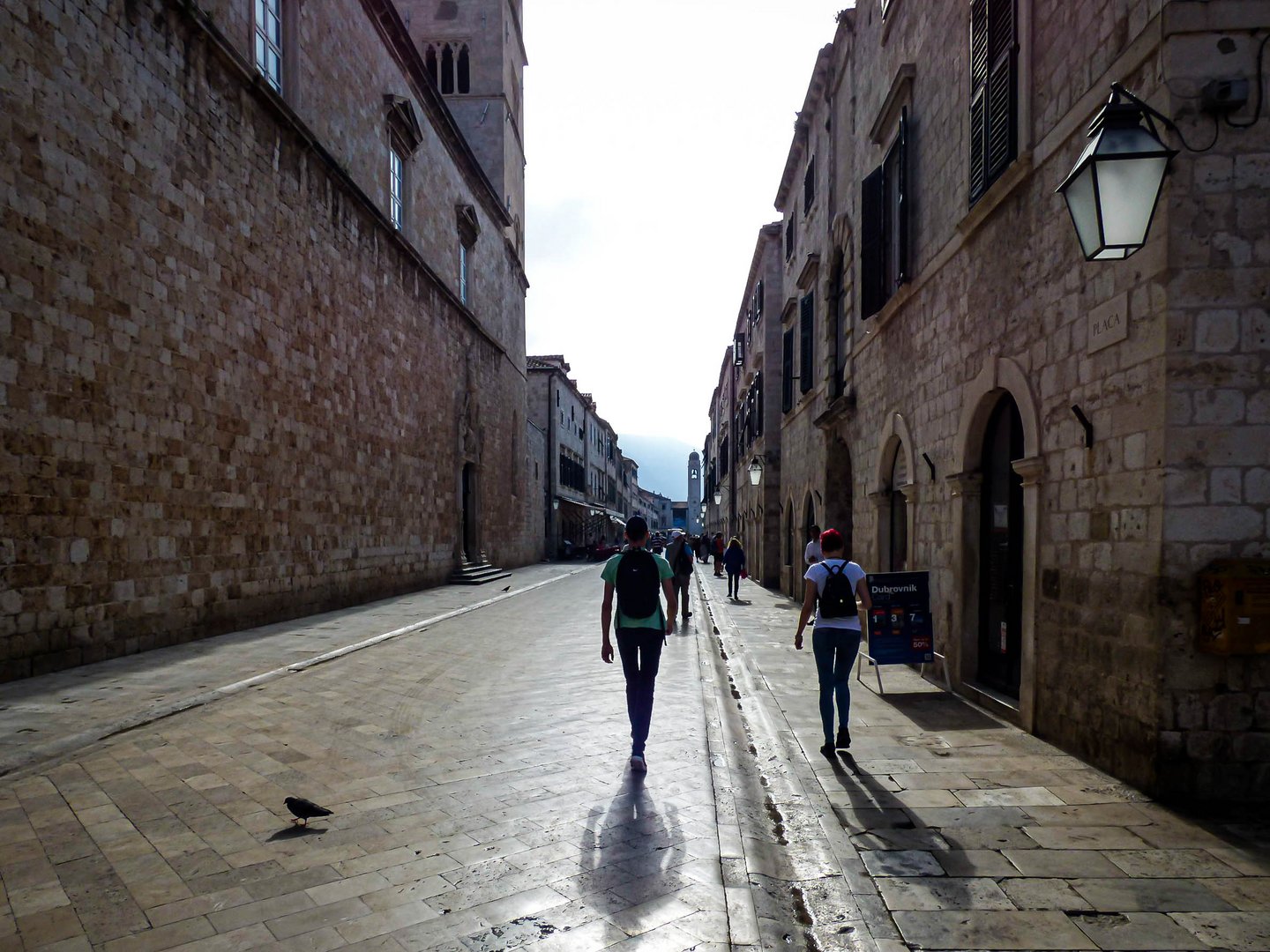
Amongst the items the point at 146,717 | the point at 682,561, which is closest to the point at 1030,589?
the point at 146,717

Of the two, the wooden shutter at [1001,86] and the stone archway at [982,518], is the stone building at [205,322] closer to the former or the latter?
the stone archway at [982,518]

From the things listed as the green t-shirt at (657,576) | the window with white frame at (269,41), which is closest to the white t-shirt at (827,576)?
the green t-shirt at (657,576)

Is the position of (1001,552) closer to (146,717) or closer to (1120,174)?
(1120,174)

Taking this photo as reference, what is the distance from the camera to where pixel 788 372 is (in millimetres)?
20391

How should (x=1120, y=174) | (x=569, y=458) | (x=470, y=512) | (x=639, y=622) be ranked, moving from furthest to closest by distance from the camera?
(x=569, y=458), (x=470, y=512), (x=639, y=622), (x=1120, y=174)

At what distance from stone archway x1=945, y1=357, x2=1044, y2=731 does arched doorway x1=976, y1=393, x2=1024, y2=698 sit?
28mm

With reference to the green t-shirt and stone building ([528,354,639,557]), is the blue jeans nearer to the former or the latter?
the green t-shirt

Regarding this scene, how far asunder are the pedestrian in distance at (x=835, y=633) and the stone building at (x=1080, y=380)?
1485mm

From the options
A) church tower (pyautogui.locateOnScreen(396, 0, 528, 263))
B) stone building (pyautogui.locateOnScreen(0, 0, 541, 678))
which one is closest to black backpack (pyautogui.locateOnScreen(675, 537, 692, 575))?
stone building (pyautogui.locateOnScreen(0, 0, 541, 678))

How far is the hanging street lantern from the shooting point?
13.6 feet

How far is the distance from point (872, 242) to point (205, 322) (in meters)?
9.06

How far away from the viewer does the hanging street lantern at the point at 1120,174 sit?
4.14 m

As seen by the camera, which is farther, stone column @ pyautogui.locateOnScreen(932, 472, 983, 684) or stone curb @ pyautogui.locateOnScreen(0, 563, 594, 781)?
stone column @ pyautogui.locateOnScreen(932, 472, 983, 684)

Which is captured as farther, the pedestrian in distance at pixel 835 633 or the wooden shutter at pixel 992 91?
the wooden shutter at pixel 992 91
